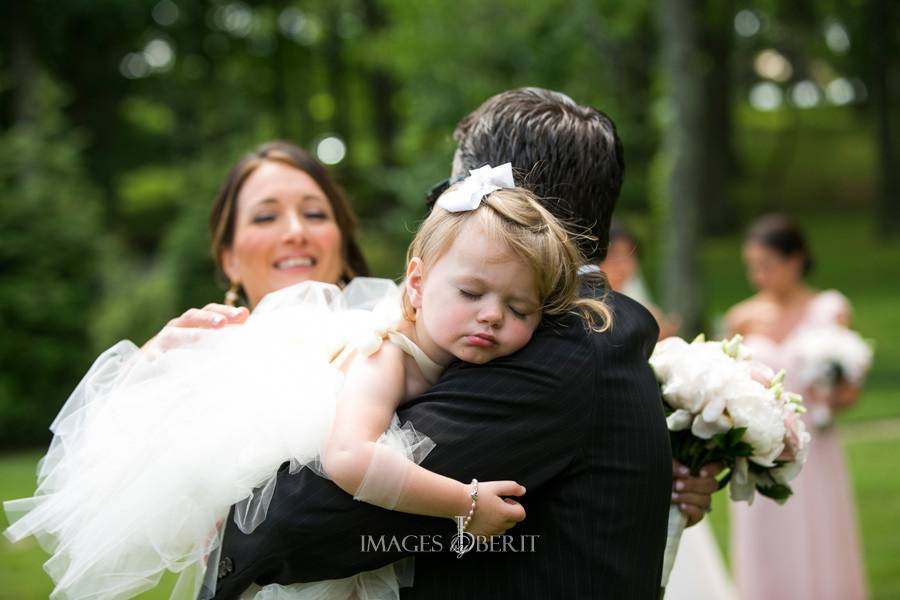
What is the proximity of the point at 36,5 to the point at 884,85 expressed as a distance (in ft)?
67.0

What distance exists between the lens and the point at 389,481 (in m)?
2.35

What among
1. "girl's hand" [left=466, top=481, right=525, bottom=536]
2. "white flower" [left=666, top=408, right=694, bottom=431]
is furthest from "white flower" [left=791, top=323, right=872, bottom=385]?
"girl's hand" [left=466, top=481, right=525, bottom=536]

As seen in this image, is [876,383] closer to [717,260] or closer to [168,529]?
[717,260]

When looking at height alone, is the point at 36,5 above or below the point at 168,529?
above

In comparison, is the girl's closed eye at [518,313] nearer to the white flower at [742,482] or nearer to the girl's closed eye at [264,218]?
the white flower at [742,482]

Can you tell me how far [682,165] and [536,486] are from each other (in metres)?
13.0

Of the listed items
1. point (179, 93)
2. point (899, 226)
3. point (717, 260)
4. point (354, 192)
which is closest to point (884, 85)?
point (899, 226)

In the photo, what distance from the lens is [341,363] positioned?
9.01 feet

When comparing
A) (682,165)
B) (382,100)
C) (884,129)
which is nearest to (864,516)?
(682,165)

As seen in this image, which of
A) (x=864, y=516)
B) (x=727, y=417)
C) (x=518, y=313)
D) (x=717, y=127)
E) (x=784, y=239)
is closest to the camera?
(x=518, y=313)

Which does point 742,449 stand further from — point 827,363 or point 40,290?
point 40,290

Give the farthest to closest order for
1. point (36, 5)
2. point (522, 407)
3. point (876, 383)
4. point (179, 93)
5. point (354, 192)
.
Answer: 1. point (179, 93)
2. point (354, 192)
3. point (36, 5)
4. point (876, 383)
5. point (522, 407)

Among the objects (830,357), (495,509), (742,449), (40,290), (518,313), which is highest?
(40,290)

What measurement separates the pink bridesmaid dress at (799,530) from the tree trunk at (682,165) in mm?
7363
